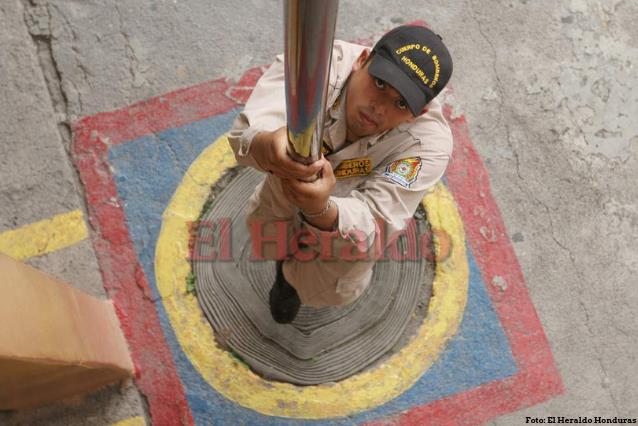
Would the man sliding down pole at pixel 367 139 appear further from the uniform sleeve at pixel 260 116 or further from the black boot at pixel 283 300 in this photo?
the black boot at pixel 283 300

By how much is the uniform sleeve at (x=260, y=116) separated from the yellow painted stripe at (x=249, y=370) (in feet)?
2.65

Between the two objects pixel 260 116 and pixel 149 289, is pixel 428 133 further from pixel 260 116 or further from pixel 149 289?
pixel 149 289

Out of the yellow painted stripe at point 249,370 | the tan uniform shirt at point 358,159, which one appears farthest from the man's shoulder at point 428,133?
the yellow painted stripe at point 249,370

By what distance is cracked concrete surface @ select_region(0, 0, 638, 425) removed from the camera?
2674mm

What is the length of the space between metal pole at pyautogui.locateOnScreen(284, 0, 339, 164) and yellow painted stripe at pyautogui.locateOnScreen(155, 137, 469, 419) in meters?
1.56

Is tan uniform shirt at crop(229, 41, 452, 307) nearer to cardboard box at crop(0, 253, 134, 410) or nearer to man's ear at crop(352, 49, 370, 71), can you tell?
man's ear at crop(352, 49, 370, 71)

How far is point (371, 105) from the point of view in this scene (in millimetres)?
1875

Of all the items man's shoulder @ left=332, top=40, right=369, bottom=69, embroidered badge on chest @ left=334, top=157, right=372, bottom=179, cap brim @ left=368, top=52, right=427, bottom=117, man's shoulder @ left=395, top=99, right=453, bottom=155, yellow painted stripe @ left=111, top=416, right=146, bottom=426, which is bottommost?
yellow painted stripe @ left=111, top=416, right=146, bottom=426

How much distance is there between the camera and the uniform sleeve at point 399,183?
1.82 meters

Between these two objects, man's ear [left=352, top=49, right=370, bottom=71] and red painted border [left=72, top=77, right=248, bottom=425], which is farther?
red painted border [left=72, top=77, right=248, bottom=425]

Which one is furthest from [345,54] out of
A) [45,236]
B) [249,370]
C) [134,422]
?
[134,422]

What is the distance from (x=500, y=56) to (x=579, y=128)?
50cm

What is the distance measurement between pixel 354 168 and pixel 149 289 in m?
1.05

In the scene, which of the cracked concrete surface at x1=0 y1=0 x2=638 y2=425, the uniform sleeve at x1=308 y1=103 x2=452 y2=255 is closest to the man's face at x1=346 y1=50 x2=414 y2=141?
the uniform sleeve at x1=308 y1=103 x2=452 y2=255
